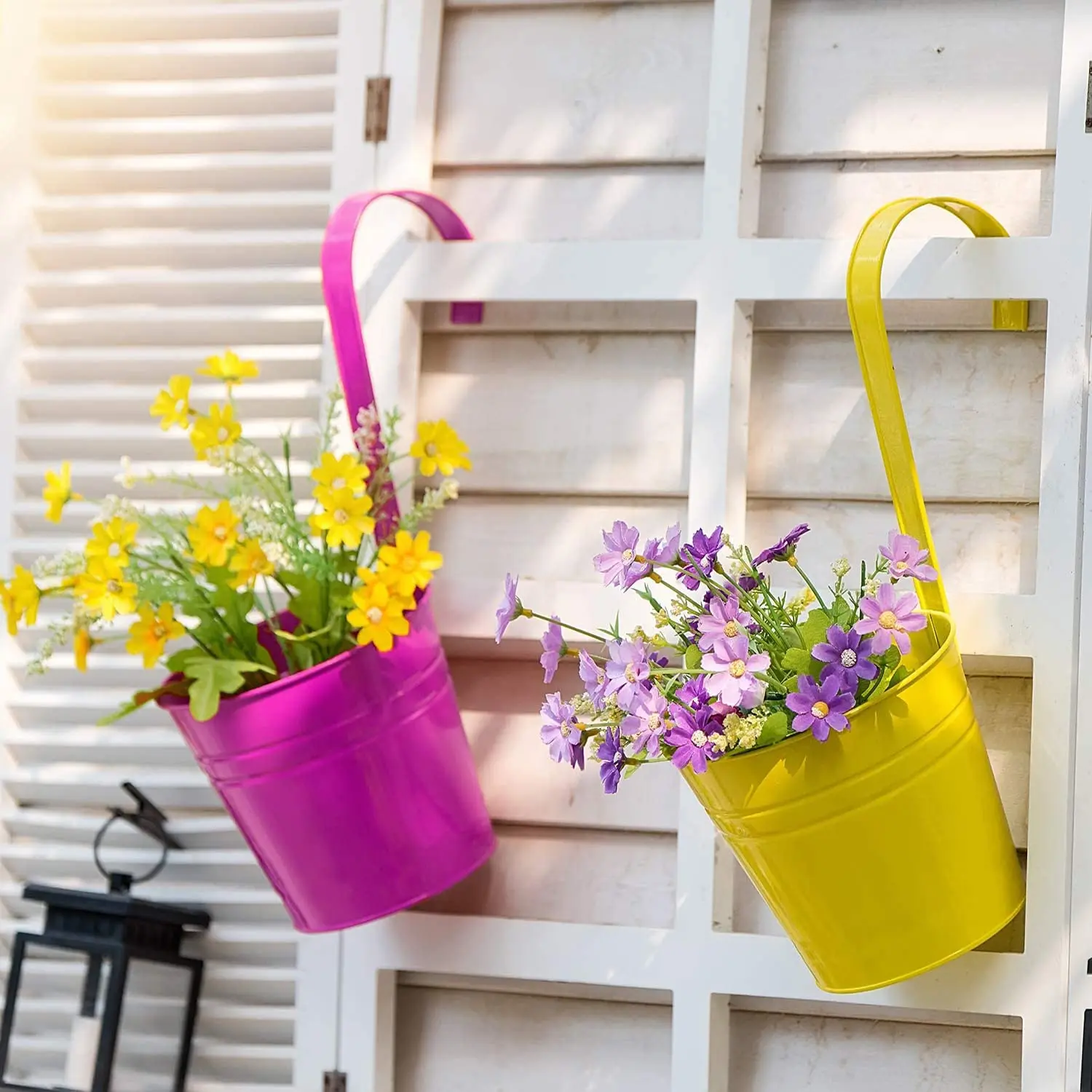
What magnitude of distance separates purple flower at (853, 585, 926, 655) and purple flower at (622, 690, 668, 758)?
0.55 ft

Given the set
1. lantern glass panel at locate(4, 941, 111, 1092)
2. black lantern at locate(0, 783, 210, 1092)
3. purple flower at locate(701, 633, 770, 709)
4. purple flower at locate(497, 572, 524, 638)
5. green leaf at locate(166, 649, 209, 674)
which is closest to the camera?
purple flower at locate(701, 633, 770, 709)

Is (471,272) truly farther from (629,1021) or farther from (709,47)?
(629,1021)

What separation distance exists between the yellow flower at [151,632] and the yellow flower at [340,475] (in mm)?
181

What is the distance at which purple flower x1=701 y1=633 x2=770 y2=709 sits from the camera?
3.26ft

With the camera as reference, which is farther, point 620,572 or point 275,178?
point 275,178

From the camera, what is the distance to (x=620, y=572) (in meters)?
1.09

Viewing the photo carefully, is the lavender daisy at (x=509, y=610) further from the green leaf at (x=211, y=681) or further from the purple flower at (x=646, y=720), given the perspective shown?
the green leaf at (x=211, y=681)

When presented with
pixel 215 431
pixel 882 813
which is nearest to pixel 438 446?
pixel 215 431

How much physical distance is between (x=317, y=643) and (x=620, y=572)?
343 millimetres

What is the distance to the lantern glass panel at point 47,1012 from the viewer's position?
1.45 m

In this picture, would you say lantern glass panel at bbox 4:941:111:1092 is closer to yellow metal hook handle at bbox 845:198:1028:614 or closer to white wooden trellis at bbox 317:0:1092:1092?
white wooden trellis at bbox 317:0:1092:1092

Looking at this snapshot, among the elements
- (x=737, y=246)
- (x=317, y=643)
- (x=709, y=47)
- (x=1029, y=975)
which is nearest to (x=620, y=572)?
(x=317, y=643)

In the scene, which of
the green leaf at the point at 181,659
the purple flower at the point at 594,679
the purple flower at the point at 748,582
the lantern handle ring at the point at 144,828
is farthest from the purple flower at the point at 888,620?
the lantern handle ring at the point at 144,828

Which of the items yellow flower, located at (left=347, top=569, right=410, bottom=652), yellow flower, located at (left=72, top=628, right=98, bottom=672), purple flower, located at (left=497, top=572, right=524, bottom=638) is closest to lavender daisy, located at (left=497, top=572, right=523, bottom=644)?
purple flower, located at (left=497, top=572, right=524, bottom=638)
